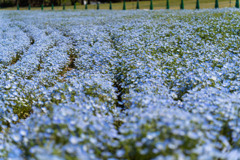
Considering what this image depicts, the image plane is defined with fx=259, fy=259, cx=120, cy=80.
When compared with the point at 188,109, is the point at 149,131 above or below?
above

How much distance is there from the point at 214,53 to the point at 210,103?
3.61 m

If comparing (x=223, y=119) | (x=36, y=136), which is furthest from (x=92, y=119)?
(x=223, y=119)

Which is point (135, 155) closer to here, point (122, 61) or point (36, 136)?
point (36, 136)

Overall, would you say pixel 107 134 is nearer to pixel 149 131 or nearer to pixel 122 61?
pixel 149 131

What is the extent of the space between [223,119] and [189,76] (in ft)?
6.31

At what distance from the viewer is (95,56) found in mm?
7094

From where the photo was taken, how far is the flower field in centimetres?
208

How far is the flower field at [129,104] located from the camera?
2078 millimetres

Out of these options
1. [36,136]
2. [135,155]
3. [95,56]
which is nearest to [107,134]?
[135,155]

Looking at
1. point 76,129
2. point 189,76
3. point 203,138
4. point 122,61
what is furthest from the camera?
point 122,61

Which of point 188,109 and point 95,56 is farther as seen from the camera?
point 95,56

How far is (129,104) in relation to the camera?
3863mm

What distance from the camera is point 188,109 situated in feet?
11.5

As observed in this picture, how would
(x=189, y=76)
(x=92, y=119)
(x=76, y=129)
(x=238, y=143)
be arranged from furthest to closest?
1. (x=189, y=76)
2. (x=238, y=143)
3. (x=92, y=119)
4. (x=76, y=129)
